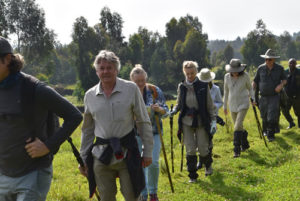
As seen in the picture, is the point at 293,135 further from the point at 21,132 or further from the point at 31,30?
the point at 31,30

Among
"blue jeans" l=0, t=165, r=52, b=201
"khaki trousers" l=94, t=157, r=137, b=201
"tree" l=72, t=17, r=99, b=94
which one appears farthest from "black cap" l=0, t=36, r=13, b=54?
"tree" l=72, t=17, r=99, b=94

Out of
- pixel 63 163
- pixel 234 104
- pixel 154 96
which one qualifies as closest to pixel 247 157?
pixel 234 104

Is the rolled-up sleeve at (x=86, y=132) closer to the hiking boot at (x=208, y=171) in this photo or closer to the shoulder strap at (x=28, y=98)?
the shoulder strap at (x=28, y=98)

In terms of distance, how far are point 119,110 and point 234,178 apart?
4.40 metres

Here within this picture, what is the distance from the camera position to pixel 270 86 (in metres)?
10.0

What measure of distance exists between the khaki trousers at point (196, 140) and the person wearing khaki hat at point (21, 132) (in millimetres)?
4345

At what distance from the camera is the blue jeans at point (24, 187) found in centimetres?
302

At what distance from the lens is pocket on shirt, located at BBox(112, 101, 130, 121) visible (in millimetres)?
3801

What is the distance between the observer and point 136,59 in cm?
8162

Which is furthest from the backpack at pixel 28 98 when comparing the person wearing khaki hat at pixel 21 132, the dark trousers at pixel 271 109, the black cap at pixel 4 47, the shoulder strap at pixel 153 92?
the dark trousers at pixel 271 109

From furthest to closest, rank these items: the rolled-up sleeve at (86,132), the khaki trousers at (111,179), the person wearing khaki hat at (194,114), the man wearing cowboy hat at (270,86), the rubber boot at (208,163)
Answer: the man wearing cowboy hat at (270,86), the rubber boot at (208,163), the person wearing khaki hat at (194,114), the rolled-up sleeve at (86,132), the khaki trousers at (111,179)

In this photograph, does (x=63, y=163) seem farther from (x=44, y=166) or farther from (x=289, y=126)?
(x=289, y=126)

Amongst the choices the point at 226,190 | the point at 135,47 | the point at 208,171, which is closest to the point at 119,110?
the point at 226,190

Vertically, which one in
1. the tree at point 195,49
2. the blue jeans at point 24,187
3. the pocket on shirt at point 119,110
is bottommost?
the blue jeans at point 24,187
